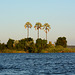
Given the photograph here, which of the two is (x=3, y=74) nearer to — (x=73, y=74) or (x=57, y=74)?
(x=57, y=74)

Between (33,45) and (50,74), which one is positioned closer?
(50,74)

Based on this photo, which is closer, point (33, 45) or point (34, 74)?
point (34, 74)

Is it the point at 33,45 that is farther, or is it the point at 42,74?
the point at 33,45

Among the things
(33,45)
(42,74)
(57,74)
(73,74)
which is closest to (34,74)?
(42,74)

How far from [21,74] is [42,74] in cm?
424

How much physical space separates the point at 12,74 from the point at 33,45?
152478 millimetres

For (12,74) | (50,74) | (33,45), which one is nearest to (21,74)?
(12,74)

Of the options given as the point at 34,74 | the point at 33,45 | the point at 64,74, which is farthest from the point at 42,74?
the point at 33,45

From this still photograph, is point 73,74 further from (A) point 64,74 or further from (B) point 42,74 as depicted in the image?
(B) point 42,74

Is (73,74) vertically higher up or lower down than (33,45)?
lower down

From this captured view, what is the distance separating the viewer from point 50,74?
47.2 meters

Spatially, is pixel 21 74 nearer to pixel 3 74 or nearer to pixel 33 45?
pixel 3 74

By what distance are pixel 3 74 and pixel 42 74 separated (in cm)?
783

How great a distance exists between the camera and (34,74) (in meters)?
46.8
